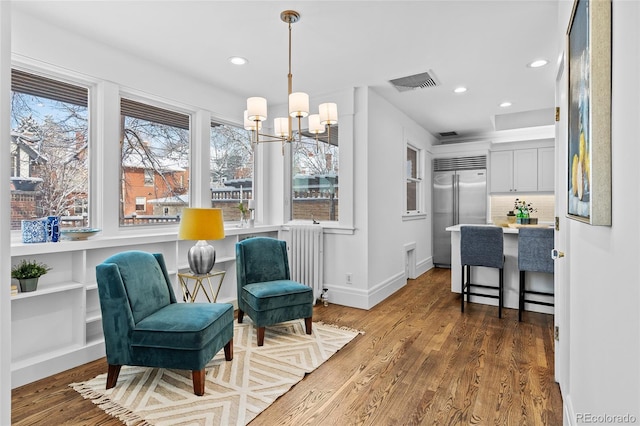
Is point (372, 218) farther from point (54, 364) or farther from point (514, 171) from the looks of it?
point (514, 171)

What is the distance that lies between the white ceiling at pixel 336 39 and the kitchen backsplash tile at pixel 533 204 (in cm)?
266

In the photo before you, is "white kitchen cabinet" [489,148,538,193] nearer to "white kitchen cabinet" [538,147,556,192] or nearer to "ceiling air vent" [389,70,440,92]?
"white kitchen cabinet" [538,147,556,192]

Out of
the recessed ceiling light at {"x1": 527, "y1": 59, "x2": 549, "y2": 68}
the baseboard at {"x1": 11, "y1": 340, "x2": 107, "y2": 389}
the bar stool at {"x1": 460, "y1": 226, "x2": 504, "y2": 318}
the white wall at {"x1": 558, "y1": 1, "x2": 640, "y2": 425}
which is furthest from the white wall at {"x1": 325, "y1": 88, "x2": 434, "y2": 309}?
the white wall at {"x1": 558, "y1": 1, "x2": 640, "y2": 425}

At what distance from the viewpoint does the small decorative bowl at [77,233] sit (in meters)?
2.62

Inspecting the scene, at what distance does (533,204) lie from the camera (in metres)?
6.37

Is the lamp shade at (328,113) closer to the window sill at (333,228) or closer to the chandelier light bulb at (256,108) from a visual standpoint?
the chandelier light bulb at (256,108)

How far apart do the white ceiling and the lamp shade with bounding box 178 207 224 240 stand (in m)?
1.45

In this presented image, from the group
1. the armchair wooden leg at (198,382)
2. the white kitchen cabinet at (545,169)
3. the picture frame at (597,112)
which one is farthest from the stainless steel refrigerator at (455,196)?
the picture frame at (597,112)

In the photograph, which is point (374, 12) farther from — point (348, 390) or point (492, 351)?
point (492, 351)

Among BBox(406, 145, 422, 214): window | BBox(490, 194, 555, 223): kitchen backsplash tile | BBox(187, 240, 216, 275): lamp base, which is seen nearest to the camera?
BBox(187, 240, 216, 275): lamp base

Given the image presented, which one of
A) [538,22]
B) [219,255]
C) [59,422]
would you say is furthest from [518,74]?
[59,422]

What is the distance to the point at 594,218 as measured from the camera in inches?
42.3

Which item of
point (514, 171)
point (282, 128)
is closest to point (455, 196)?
point (514, 171)

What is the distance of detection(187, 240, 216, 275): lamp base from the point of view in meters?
3.15
